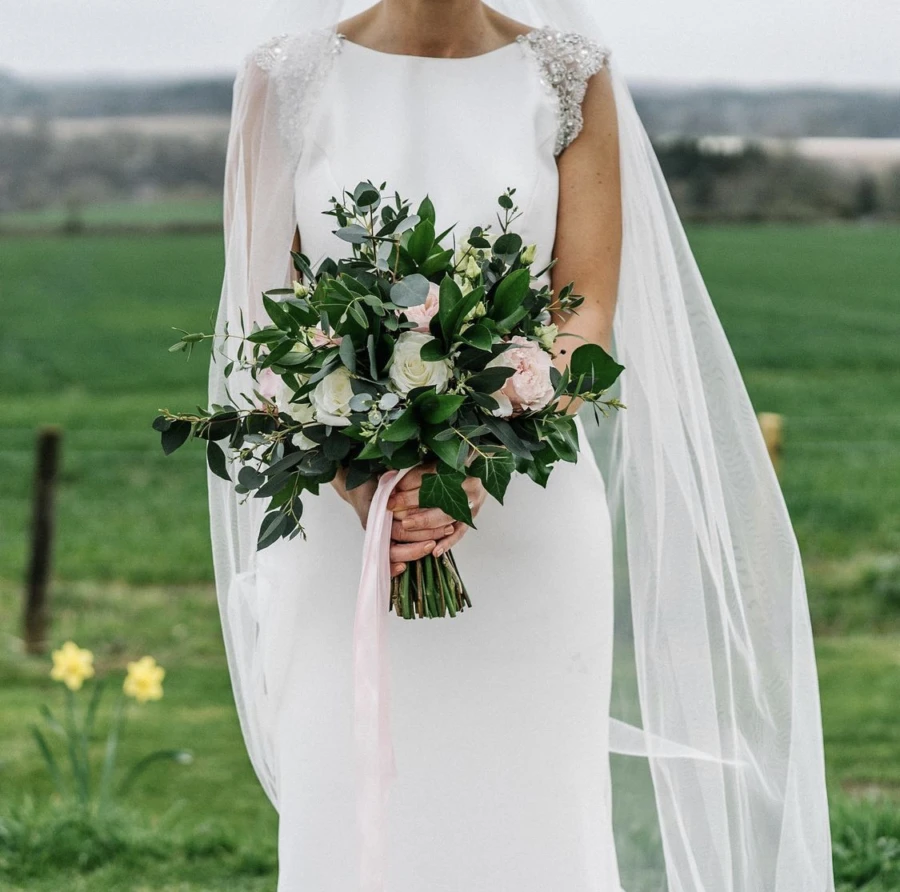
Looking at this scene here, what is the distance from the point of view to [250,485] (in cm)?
230

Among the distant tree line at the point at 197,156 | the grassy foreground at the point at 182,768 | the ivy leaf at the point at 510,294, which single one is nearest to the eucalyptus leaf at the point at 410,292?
the ivy leaf at the point at 510,294

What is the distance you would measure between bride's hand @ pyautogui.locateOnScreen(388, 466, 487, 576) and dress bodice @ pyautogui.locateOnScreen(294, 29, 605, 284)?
622 mm

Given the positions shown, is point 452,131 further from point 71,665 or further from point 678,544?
point 71,665

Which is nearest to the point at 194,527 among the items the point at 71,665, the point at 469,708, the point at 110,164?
the point at 71,665

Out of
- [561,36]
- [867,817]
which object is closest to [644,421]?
[561,36]

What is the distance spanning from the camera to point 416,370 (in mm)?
2137

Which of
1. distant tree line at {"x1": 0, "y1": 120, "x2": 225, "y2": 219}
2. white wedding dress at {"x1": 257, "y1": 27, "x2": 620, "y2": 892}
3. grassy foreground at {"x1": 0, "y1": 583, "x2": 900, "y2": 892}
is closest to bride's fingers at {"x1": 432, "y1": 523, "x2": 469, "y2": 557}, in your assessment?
white wedding dress at {"x1": 257, "y1": 27, "x2": 620, "y2": 892}

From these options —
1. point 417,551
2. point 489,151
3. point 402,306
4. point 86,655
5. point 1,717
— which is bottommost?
point 1,717

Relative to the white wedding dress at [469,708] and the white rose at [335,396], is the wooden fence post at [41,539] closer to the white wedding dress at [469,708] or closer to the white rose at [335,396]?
the white wedding dress at [469,708]

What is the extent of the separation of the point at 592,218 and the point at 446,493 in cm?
86

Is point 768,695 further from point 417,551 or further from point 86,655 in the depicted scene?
point 86,655

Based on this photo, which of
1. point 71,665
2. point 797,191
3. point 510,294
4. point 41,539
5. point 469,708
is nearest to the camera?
point 510,294

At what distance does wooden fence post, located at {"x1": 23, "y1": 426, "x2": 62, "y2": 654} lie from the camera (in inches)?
237

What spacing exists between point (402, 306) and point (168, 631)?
546 cm
